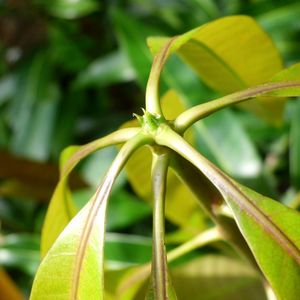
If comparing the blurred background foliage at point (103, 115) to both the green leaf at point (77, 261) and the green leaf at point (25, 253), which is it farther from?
the green leaf at point (77, 261)

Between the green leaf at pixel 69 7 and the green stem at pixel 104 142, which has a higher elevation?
the green leaf at pixel 69 7

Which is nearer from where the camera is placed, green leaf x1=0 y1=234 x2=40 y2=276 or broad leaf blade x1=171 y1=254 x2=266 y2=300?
broad leaf blade x1=171 y1=254 x2=266 y2=300

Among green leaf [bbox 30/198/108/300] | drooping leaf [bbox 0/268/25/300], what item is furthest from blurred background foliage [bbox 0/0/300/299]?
green leaf [bbox 30/198/108/300]

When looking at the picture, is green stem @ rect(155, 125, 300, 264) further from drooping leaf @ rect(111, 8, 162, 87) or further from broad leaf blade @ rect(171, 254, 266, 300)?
drooping leaf @ rect(111, 8, 162, 87)

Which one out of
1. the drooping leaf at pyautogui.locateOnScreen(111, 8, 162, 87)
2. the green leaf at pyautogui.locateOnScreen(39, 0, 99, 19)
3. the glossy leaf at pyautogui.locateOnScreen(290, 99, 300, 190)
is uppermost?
the green leaf at pyautogui.locateOnScreen(39, 0, 99, 19)

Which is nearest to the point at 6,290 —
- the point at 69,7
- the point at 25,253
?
the point at 25,253

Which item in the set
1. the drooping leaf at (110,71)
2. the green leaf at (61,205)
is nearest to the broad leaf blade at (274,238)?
the green leaf at (61,205)
